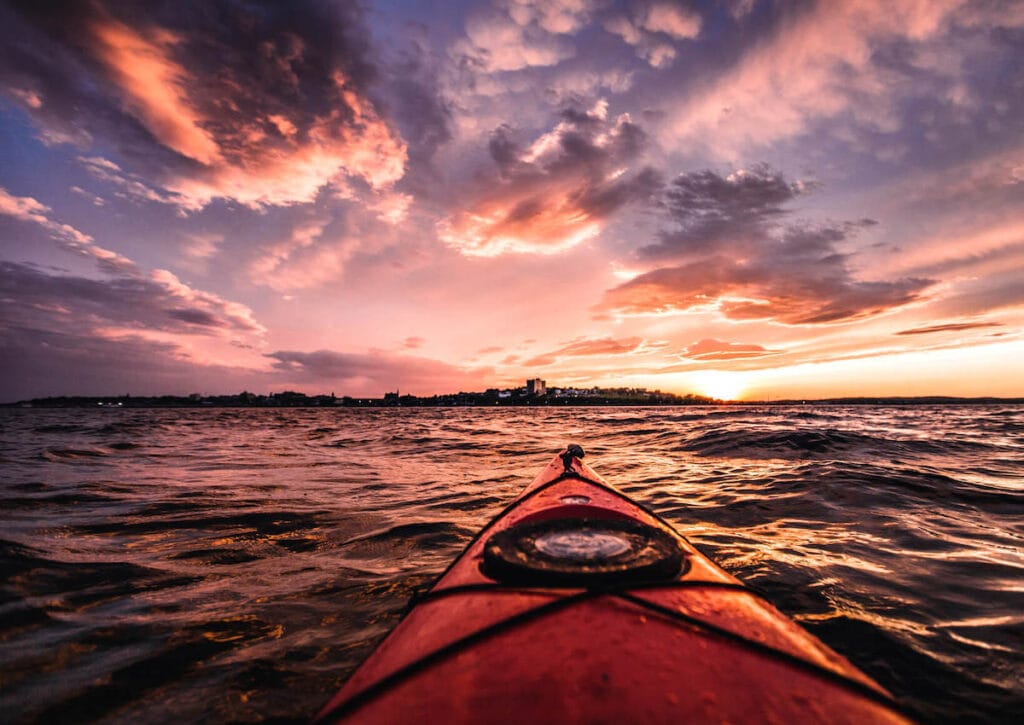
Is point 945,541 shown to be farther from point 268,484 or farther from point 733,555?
point 268,484

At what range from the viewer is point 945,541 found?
4652mm

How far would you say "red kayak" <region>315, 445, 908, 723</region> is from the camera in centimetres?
130

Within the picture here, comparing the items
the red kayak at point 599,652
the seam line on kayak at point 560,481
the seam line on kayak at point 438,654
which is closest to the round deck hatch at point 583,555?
the red kayak at point 599,652

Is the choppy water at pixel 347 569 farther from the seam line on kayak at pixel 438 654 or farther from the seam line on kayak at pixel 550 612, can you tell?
the seam line on kayak at pixel 438 654

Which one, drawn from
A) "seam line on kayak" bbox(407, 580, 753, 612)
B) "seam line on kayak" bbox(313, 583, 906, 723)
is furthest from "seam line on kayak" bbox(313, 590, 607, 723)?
"seam line on kayak" bbox(407, 580, 753, 612)

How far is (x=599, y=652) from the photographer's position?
1.51m

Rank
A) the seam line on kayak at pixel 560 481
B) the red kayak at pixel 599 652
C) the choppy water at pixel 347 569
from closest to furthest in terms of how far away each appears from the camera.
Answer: the red kayak at pixel 599 652 < the choppy water at pixel 347 569 < the seam line on kayak at pixel 560 481

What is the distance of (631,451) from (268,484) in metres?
10.6

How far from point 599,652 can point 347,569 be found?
3.70m

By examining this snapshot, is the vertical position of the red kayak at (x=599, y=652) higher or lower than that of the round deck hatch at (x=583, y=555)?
lower

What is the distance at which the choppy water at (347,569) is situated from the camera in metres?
2.58

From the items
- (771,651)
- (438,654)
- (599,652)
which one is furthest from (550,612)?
(771,651)

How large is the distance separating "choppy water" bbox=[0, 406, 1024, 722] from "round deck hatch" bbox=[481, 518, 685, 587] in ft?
3.29

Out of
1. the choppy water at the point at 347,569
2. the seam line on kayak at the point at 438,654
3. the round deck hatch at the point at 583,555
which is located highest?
the round deck hatch at the point at 583,555
